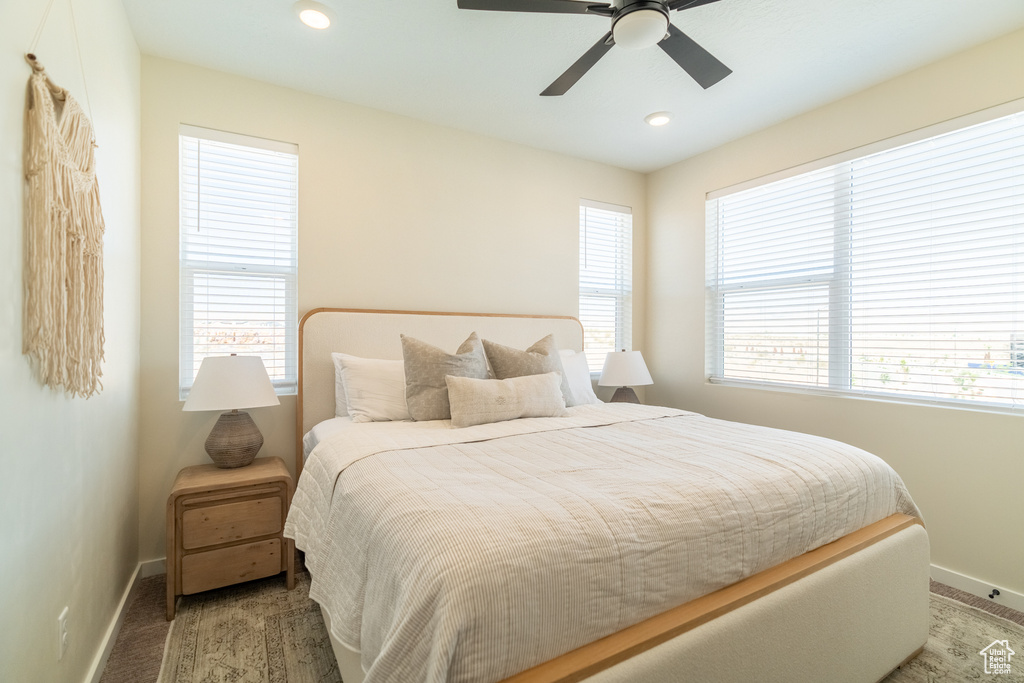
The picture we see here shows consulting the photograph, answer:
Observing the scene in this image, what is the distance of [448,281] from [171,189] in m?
1.59

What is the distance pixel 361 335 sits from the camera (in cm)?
287

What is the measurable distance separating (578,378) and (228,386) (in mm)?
2010

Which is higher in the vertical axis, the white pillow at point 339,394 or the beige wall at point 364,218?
the beige wall at point 364,218

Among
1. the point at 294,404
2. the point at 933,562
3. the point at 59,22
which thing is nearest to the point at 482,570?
the point at 59,22

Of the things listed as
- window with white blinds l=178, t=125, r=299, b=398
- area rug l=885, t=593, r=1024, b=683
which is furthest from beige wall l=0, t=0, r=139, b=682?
area rug l=885, t=593, r=1024, b=683

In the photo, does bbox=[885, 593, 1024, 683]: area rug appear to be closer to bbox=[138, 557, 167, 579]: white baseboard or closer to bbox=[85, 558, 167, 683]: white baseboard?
bbox=[85, 558, 167, 683]: white baseboard

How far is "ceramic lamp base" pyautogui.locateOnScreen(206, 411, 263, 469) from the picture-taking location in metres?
2.34

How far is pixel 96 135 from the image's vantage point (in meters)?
1.68

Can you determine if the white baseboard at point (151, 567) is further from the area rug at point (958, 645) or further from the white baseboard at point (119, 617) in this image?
the area rug at point (958, 645)

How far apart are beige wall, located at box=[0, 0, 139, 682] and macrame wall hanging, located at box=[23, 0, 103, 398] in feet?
0.11

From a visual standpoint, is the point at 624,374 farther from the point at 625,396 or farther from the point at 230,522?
the point at 230,522

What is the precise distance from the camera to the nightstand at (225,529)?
2.07 metres

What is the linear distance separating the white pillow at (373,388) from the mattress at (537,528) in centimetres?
41

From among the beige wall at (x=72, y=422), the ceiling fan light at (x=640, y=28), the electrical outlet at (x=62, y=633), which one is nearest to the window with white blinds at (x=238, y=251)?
the beige wall at (x=72, y=422)
